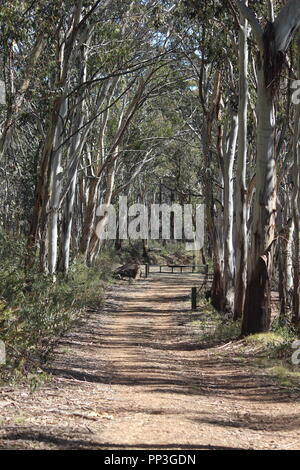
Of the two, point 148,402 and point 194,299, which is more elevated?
point 194,299

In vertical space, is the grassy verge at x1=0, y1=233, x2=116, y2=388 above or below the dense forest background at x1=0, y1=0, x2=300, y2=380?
below

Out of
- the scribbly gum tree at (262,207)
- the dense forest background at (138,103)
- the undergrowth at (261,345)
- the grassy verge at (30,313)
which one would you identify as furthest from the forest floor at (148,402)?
the scribbly gum tree at (262,207)

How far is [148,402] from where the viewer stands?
7680 mm

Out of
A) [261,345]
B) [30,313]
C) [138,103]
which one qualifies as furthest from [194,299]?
[30,313]

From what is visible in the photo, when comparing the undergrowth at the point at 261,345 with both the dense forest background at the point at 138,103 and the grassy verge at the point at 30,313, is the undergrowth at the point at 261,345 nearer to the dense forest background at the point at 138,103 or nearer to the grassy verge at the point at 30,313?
the dense forest background at the point at 138,103

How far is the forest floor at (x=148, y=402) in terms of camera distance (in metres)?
5.95

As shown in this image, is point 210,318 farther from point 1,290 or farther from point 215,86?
point 1,290

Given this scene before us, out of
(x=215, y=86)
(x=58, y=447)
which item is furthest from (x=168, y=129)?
(x=58, y=447)

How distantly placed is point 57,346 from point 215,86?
34.4 ft

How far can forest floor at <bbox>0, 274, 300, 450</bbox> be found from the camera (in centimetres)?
595

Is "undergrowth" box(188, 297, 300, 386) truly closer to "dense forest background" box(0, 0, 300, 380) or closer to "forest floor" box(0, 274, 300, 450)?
"forest floor" box(0, 274, 300, 450)

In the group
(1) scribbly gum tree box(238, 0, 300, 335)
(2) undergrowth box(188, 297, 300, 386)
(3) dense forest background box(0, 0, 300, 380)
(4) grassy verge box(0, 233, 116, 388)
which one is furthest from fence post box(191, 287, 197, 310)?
(1) scribbly gum tree box(238, 0, 300, 335)

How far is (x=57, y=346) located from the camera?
11375 mm

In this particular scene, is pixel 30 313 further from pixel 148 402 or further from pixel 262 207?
pixel 262 207
